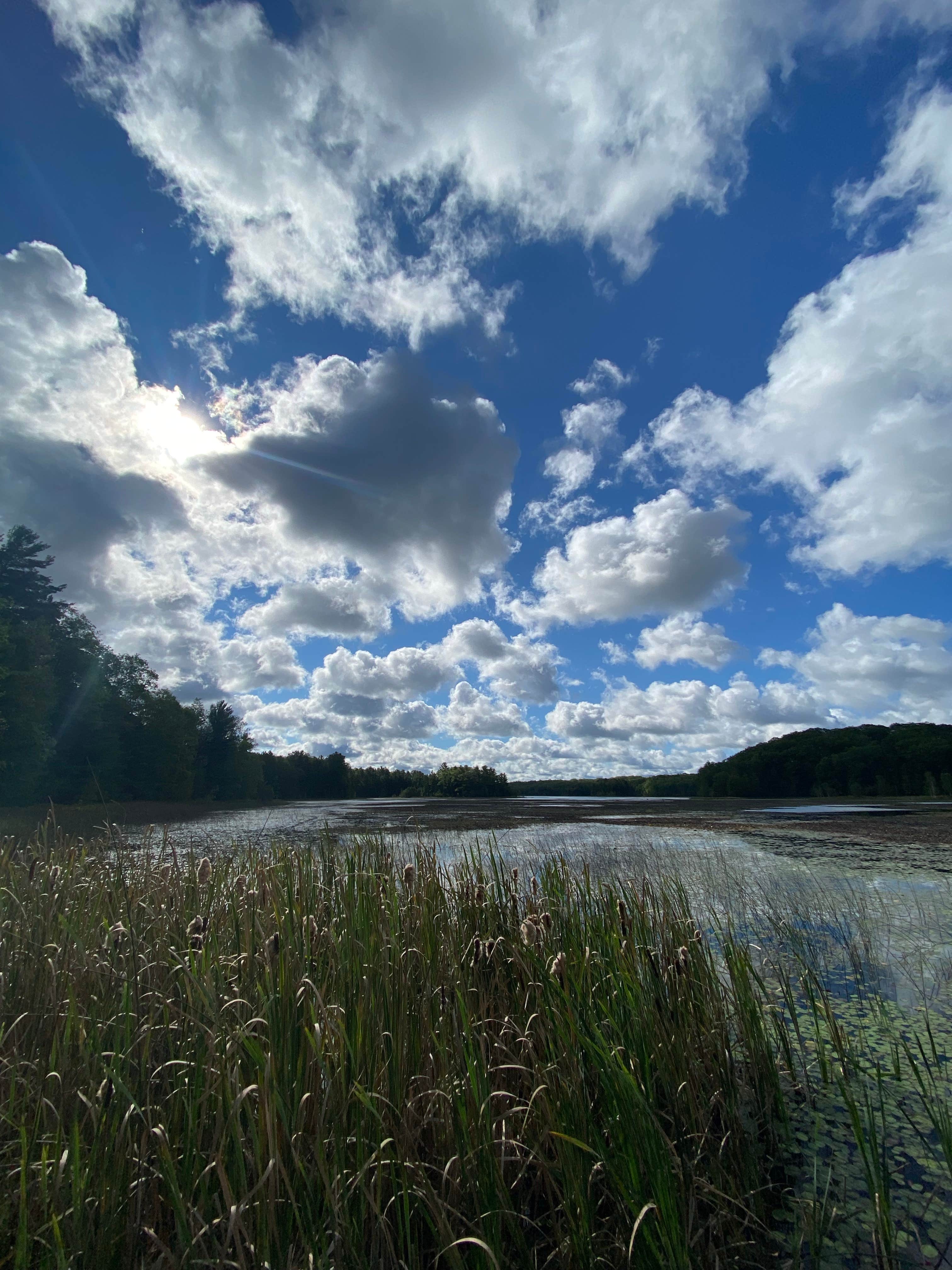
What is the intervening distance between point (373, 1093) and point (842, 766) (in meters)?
83.3

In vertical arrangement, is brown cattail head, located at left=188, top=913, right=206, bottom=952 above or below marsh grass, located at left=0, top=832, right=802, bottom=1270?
above

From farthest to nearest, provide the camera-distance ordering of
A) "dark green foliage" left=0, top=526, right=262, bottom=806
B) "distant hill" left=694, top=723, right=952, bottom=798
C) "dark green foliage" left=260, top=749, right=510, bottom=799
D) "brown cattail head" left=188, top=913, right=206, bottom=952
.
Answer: "dark green foliage" left=260, top=749, right=510, bottom=799 → "distant hill" left=694, top=723, right=952, bottom=798 → "dark green foliage" left=0, top=526, right=262, bottom=806 → "brown cattail head" left=188, top=913, right=206, bottom=952

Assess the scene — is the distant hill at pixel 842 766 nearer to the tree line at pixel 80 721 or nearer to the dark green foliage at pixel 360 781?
the dark green foliage at pixel 360 781

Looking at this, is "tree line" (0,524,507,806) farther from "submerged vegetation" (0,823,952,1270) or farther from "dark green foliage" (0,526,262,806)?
"submerged vegetation" (0,823,952,1270)

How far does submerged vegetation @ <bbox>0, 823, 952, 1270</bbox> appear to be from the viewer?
7.03ft

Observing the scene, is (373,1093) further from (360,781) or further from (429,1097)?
(360,781)

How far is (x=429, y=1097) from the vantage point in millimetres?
2949

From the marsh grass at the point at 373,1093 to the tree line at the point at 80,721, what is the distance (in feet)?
55.1

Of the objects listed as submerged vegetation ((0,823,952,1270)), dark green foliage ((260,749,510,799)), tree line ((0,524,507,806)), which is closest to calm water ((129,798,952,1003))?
submerged vegetation ((0,823,952,1270))

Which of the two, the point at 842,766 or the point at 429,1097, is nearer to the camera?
the point at 429,1097

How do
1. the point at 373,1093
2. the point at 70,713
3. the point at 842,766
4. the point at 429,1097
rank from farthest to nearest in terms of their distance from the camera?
1. the point at 842,766
2. the point at 70,713
3. the point at 429,1097
4. the point at 373,1093

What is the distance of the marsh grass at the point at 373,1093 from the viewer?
2113 mm

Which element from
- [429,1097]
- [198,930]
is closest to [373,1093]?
[429,1097]

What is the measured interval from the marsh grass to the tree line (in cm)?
1679
